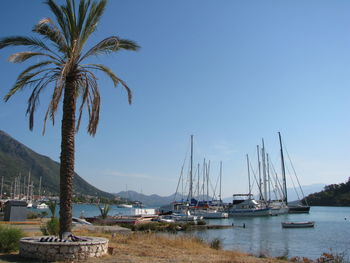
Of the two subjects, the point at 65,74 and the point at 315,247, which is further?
the point at 315,247

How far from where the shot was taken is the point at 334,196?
157500mm

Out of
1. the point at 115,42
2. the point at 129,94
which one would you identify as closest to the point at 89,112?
the point at 129,94

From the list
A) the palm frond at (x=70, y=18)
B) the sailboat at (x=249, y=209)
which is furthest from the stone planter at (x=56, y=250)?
the sailboat at (x=249, y=209)

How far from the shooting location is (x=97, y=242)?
11.7 m

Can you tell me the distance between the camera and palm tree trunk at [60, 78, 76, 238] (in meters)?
12.5

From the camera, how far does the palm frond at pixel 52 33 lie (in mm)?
12883

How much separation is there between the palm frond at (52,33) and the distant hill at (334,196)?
157 meters

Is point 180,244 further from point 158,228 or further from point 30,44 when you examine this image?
point 158,228

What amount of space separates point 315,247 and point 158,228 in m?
16.9

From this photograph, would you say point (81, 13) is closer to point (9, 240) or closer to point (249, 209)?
point (9, 240)

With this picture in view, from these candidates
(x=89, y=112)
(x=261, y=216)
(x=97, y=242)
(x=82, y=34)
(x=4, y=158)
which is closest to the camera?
(x=97, y=242)

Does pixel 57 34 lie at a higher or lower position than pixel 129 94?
higher

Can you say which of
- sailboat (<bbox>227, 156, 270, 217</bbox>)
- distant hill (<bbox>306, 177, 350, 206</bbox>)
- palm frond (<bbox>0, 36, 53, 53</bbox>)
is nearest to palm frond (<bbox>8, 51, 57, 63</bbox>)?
palm frond (<bbox>0, 36, 53, 53</bbox>)

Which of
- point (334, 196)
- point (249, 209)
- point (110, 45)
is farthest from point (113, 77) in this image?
point (334, 196)
